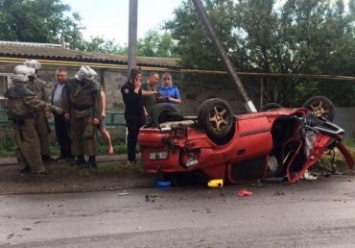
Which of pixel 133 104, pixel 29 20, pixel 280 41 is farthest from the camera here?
pixel 29 20

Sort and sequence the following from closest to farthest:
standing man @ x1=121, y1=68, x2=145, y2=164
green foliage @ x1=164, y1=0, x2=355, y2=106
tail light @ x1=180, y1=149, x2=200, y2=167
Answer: tail light @ x1=180, y1=149, x2=200, y2=167 < standing man @ x1=121, y1=68, x2=145, y2=164 < green foliage @ x1=164, y1=0, x2=355, y2=106

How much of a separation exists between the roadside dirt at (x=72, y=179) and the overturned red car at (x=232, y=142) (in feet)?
2.19

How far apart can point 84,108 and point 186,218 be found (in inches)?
143

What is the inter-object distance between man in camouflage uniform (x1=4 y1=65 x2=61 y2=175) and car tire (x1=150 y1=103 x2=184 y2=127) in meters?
1.74

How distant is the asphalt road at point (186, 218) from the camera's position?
18.7ft

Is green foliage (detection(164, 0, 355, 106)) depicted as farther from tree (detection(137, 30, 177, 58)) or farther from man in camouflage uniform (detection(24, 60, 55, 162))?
tree (detection(137, 30, 177, 58))

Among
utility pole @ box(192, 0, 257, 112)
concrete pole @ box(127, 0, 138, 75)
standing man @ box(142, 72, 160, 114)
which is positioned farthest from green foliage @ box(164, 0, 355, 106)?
standing man @ box(142, 72, 160, 114)

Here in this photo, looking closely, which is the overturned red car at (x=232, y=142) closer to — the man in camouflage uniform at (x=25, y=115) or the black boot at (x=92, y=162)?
the black boot at (x=92, y=162)

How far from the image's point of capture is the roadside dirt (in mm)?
8688

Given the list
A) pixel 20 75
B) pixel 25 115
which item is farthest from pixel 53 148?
pixel 20 75

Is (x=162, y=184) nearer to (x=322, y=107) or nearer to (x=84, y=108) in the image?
(x=84, y=108)

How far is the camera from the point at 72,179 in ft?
30.5

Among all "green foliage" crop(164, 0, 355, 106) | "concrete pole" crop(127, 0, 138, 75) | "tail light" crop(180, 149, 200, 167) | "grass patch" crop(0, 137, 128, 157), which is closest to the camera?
"tail light" crop(180, 149, 200, 167)

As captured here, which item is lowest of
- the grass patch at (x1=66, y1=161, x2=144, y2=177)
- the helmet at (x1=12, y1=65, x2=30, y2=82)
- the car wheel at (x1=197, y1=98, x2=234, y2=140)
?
the grass patch at (x1=66, y1=161, x2=144, y2=177)
